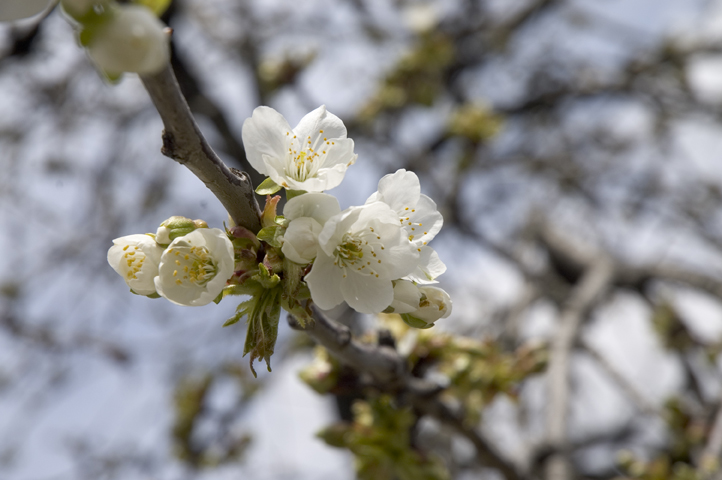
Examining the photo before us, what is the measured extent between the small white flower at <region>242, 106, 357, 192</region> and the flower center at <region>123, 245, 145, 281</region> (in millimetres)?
265

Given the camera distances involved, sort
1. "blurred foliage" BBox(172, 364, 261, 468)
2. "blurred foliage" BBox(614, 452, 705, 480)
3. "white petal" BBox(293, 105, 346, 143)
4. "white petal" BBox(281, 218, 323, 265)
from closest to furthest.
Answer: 1. "white petal" BBox(281, 218, 323, 265)
2. "white petal" BBox(293, 105, 346, 143)
3. "blurred foliage" BBox(614, 452, 705, 480)
4. "blurred foliage" BBox(172, 364, 261, 468)

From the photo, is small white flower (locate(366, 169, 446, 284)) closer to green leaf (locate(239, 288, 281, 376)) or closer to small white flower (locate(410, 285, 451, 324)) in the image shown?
small white flower (locate(410, 285, 451, 324))

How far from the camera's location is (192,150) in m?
0.67

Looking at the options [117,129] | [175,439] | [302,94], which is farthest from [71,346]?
[302,94]

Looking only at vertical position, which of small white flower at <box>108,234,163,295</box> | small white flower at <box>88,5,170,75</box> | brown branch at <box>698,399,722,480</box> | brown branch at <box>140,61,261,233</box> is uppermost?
small white flower at <box>88,5,170,75</box>

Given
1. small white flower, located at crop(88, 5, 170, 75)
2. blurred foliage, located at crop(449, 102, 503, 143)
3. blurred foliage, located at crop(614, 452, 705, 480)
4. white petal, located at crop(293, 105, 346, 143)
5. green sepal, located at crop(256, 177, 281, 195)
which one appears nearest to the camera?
small white flower, located at crop(88, 5, 170, 75)

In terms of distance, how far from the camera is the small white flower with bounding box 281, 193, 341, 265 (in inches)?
32.3

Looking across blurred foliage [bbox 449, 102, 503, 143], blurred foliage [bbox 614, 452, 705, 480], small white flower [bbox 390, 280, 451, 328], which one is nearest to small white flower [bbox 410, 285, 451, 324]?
small white flower [bbox 390, 280, 451, 328]

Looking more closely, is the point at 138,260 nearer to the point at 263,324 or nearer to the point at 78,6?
the point at 263,324

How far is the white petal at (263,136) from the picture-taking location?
939 mm

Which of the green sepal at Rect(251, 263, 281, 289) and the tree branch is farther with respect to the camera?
the tree branch

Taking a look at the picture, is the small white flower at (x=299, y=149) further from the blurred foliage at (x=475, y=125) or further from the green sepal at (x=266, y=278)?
the blurred foliage at (x=475, y=125)

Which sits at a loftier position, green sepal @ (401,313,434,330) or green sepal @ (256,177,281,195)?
green sepal @ (256,177,281,195)

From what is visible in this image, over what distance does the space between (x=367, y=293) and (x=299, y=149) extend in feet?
1.10
